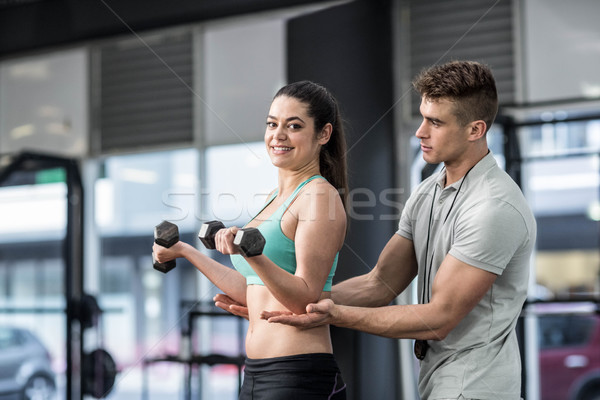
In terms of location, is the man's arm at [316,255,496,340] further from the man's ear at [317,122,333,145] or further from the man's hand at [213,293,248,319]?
the man's ear at [317,122,333,145]

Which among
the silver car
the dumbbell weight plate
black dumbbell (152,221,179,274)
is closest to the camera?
the dumbbell weight plate

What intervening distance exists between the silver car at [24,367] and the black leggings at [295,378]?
3.94 m

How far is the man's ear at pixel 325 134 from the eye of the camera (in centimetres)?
166

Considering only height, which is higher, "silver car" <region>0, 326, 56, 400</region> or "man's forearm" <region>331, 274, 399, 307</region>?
"man's forearm" <region>331, 274, 399, 307</region>

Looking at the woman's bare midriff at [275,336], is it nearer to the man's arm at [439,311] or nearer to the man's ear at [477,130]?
the man's arm at [439,311]

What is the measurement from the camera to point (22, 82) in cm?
548

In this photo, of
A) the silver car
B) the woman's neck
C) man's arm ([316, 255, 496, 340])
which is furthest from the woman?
the silver car

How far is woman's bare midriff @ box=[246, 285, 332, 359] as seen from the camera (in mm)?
1504

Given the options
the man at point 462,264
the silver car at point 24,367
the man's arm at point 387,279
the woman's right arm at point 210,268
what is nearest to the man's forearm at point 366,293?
the man's arm at point 387,279

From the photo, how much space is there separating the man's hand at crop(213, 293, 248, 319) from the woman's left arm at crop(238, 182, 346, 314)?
22cm

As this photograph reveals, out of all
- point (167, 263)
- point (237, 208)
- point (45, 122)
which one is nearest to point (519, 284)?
point (167, 263)

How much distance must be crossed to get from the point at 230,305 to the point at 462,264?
22.4 inches

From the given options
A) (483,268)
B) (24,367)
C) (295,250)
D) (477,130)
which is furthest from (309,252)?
(24,367)

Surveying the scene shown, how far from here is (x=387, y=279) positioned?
1.83 m
